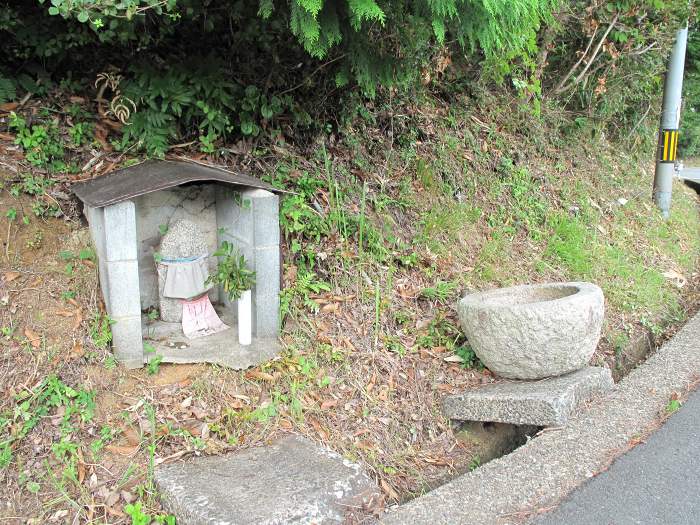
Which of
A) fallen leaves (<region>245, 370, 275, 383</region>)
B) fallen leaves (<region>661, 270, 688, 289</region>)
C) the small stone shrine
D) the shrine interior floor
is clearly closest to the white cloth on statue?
the small stone shrine

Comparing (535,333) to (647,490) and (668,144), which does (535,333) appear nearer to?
(647,490)

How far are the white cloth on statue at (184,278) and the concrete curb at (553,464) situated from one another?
2051 mm

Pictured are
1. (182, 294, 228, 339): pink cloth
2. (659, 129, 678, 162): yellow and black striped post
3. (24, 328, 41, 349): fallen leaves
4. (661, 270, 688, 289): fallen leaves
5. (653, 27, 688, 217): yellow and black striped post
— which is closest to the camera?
(24, 328, 41, 349): fallen leaves

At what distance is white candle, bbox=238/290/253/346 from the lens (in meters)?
3.87

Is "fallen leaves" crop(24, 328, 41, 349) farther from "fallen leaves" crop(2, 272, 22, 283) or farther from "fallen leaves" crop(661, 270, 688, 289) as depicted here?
"fallen leaves" crop(661, 270, 688, 289)

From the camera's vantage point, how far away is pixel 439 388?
4.14 meters

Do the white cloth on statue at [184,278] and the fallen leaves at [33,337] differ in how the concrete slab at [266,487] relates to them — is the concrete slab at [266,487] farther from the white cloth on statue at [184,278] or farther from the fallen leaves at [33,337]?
the white cloth on statue at [184,278]

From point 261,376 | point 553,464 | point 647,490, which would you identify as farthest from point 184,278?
point 647,490

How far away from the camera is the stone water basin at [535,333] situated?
372 centimetres

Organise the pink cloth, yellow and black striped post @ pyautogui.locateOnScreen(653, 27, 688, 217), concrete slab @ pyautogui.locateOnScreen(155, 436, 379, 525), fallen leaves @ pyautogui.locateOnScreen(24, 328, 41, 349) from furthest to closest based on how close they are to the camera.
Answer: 1. yellow and black striped post @ pyautogui.locateOnScreen(653, 27, 688, 217)
2. the pink cloth
3. fallen leaves @ pyautogui.locateOnScreen(24, 328, 41, 349)
4. concrete slab @ pyautogui.locateOnScreen(155, 436, 379, 525)

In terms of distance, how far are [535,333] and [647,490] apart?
1115 millimetres

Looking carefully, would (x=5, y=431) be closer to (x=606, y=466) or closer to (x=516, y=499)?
(x=516, y=499)

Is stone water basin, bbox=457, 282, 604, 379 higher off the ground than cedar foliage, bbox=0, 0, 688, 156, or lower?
lower

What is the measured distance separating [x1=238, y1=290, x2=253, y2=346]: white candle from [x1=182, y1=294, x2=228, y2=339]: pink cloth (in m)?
0.31
